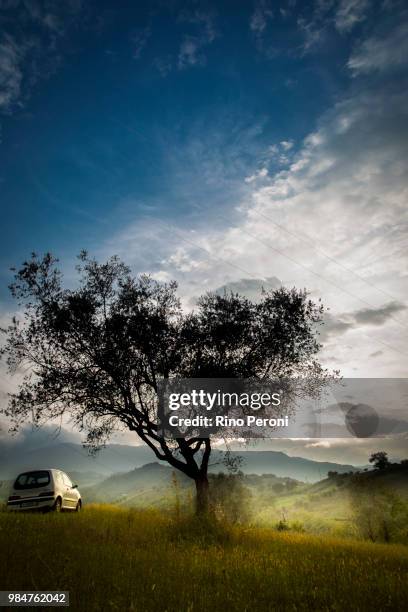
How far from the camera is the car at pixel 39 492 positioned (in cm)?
1933

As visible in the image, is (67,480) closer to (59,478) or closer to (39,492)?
(59,478)

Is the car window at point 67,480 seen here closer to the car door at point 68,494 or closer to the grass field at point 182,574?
the car door at point 68,494

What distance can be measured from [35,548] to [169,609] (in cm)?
505

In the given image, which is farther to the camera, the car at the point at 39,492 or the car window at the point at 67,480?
the car window at the point at 67,480

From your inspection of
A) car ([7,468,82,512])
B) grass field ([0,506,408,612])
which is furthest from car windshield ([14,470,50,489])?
grass field ([0,506,408,612])

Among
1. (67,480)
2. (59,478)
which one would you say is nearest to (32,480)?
(59,478)

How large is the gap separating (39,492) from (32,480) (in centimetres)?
93

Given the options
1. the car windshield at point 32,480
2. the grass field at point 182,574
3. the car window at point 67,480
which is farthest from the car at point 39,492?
the grass field at point 182,574

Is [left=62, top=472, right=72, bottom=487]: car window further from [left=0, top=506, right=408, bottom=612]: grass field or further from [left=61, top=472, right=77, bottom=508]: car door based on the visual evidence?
[left=0, top=506, right=408, bottom=612]: grass field

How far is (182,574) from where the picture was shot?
7477mm

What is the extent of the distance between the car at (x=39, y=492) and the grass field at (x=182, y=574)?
770cm

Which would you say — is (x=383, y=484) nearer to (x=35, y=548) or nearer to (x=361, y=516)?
(x=361, y=516)

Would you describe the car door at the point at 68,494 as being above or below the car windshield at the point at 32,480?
below

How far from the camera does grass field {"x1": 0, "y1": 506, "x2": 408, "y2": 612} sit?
236 inches
